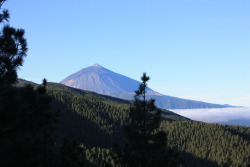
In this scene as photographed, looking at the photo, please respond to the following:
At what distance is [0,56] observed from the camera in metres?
Answer: 14.5

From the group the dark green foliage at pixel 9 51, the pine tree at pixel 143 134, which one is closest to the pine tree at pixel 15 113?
the dark green foliage at pixel 9 51

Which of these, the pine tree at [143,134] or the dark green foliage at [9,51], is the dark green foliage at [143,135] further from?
the dark green foliage at [9,51]

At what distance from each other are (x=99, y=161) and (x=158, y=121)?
422 feet

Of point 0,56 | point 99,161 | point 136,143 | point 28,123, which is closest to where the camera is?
point 28,123

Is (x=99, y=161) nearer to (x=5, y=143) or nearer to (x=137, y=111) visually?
(x=137, y=111)

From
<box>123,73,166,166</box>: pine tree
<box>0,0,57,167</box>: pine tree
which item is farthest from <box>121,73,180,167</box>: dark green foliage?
<box>0,0,57,167</box>: pine tree

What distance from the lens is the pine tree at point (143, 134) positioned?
27266 mm

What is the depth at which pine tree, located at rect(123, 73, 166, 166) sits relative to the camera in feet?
89.5

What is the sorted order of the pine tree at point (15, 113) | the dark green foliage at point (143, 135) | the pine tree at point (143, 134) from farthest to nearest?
the pine tree at point (143, 134) → the dark green foliage at point (143, 135) → the pine tree at point (15, 113)

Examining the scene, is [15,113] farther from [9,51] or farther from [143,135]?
[143,135]

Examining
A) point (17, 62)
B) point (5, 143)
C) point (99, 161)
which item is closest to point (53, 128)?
Result: point (17, 62)

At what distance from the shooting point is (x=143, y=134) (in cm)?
2773

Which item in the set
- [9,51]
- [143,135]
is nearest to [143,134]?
[143,135]

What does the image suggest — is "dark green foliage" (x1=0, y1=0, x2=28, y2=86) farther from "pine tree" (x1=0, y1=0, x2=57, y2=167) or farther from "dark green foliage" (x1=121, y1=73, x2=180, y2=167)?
"dark green foliage" (x1=121, y1=73, x2=180, y2=167)
